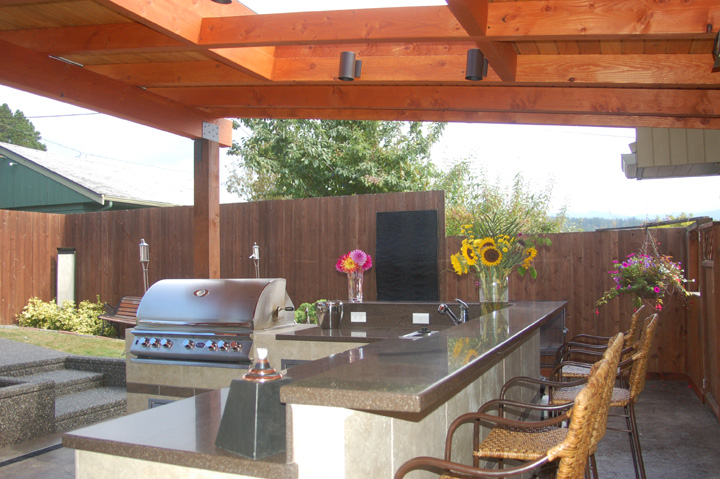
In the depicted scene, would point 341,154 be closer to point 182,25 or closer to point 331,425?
point 182,25

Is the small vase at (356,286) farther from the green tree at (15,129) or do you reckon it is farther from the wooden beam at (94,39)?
the green tree at (15,129)

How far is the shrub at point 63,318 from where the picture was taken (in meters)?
9.42

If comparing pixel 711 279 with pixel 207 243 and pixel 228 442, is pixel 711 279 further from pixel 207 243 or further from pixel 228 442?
pixel 228 442

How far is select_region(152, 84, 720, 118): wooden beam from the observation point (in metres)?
4.65

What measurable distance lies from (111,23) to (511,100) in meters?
3.03

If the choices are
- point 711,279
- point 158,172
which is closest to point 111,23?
point 711,279

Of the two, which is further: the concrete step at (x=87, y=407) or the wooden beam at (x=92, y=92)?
the concrete step at (x=87, y=407)

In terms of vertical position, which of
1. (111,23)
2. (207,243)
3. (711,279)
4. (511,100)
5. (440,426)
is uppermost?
(111,23)

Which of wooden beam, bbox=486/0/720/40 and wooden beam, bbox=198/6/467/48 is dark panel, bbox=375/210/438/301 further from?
wooden beam, bbox=486/0/720/40

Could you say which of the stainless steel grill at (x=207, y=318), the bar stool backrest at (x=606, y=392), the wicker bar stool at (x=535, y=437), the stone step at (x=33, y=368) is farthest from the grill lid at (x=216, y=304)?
the bar stool backrest at (x=606, y=392)

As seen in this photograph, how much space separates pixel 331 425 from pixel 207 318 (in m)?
2.73

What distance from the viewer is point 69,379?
5.62 m

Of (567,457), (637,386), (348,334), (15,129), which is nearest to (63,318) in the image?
(348,334)

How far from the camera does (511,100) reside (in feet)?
16.5
